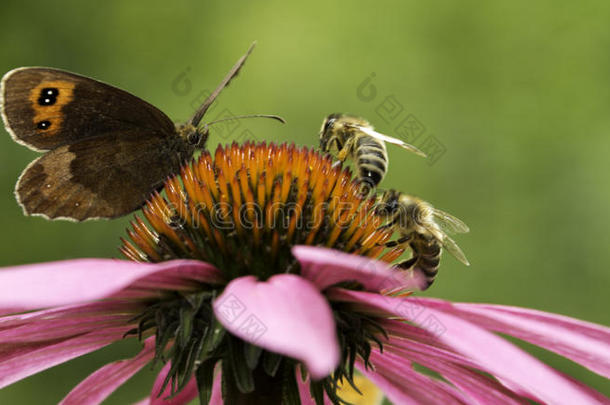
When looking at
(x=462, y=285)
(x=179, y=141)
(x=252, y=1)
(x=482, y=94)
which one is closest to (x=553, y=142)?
(x=482, y=94)

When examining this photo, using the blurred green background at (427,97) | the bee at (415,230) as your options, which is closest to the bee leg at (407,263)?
the bee at (415,230)

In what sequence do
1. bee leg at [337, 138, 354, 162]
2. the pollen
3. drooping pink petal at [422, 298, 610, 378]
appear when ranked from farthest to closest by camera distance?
bee leg at [337, 138, 354, 162], the pollen, drooping pink petal at [422, 298, 610, 378]

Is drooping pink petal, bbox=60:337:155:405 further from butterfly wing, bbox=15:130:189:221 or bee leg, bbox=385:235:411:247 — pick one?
bee leg, bbox=385:235:411:247

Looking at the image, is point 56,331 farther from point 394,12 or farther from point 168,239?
point 394,12

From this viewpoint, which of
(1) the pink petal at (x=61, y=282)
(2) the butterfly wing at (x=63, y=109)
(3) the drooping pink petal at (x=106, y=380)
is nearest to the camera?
(1) the pink petal at (x=61, y=282)
